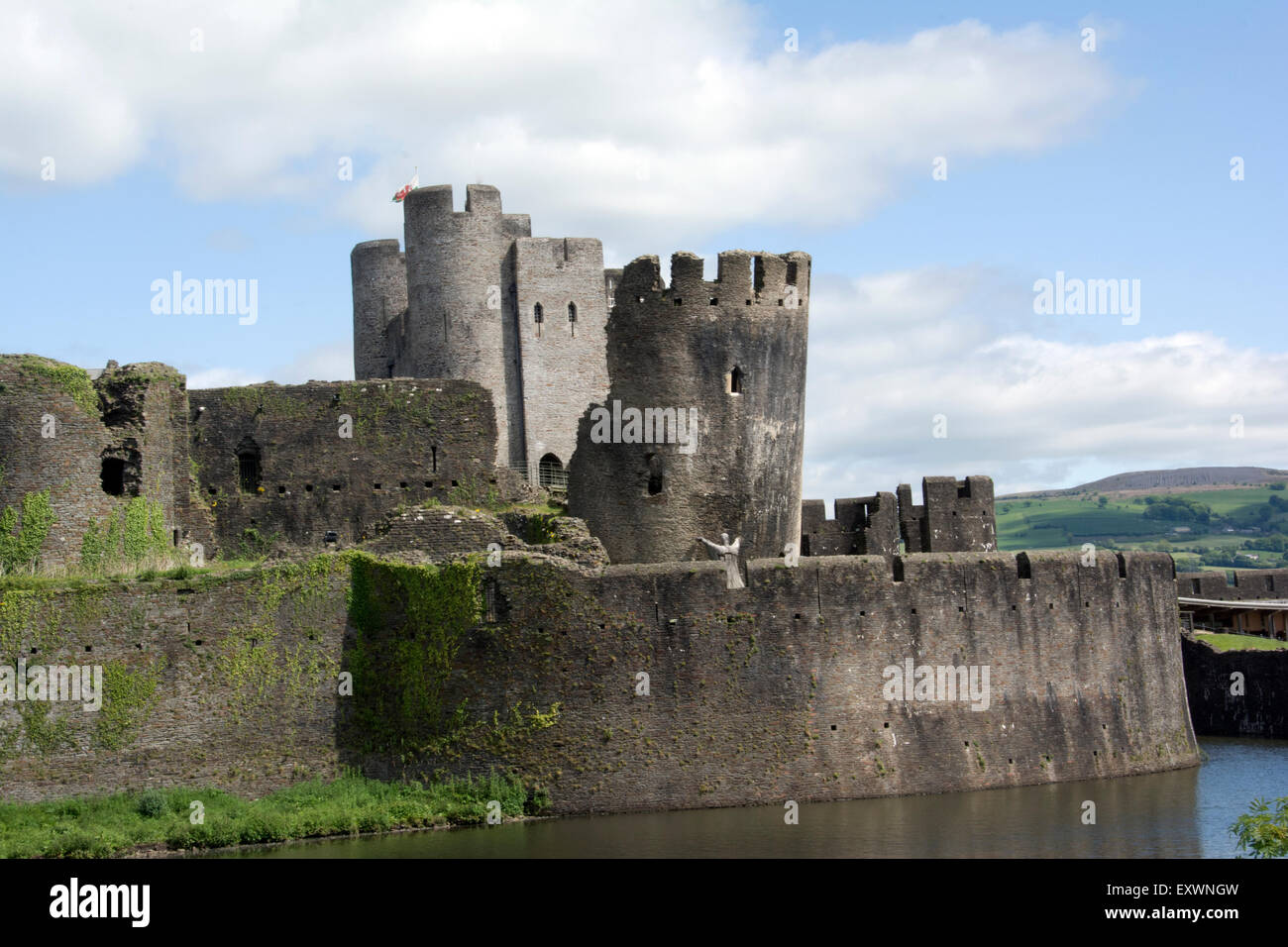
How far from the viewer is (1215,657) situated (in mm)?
43281

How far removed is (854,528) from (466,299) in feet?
34.8

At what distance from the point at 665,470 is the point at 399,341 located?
1227 cm

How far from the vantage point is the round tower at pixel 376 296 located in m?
44.3

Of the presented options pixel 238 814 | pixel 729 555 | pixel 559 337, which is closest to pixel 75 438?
pixel 238 814

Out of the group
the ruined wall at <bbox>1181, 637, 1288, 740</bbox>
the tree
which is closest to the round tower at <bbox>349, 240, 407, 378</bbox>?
the ruined wall at <bbox>1181, 637, 1288, 740</bbox>

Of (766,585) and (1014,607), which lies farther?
(1014,607)

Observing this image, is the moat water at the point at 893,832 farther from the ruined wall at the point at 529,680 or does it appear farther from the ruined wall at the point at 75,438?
the ruined wall at the point at 75,438

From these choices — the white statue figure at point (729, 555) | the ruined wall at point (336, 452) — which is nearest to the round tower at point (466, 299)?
the ruined wall at point (336, 452)

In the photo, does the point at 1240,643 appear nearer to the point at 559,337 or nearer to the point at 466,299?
the point at 559,337

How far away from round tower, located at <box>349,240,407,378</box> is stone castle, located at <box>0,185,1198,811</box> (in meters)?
8.41

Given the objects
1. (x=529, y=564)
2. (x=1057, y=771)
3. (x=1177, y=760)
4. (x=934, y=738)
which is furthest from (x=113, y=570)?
(x=1177, y=760)

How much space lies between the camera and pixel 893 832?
88.4 feet
